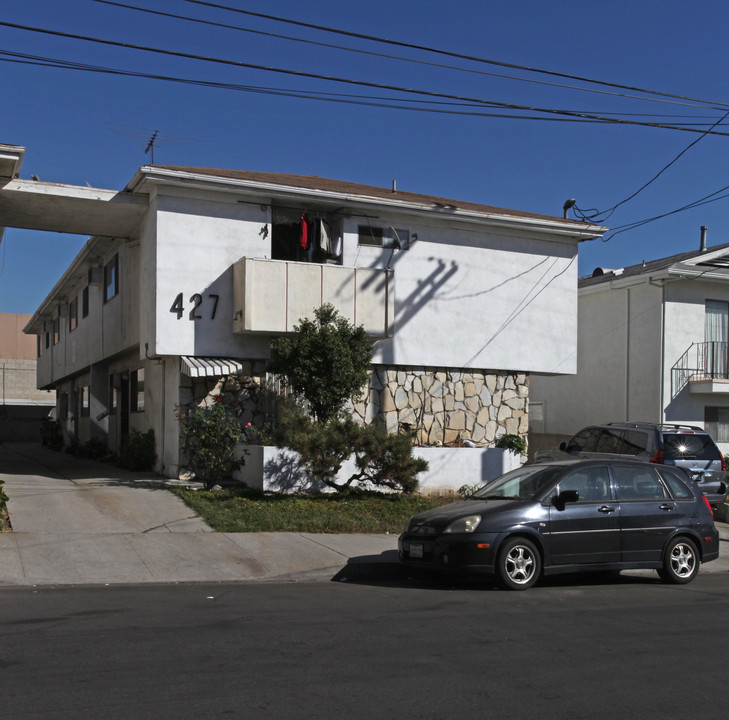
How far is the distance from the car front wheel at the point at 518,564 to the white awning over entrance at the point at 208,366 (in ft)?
28.7

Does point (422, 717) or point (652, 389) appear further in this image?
point (652, 389)

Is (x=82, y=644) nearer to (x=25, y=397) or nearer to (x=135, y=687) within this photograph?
(x=135, y=687)

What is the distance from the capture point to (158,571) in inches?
417

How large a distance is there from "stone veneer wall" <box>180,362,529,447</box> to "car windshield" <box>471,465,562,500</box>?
7.84 m

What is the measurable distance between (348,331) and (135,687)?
12.1 meters

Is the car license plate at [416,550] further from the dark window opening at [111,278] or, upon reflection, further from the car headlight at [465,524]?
the dark window opening at [111,278]

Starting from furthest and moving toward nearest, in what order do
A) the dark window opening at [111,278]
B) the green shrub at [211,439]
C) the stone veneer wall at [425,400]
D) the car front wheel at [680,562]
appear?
the dark window opening at [111,278], the stone veneer wall at [425,400], the green shrub at [211,439], the car front wheel at [680,562]

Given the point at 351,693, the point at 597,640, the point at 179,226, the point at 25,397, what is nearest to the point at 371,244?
the point at 179,226

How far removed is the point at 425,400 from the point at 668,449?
576cm

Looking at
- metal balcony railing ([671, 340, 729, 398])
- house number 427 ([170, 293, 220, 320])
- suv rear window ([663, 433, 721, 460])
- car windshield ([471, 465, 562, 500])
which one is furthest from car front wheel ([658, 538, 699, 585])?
metal balcony railing ([671, 340, 729, 398])

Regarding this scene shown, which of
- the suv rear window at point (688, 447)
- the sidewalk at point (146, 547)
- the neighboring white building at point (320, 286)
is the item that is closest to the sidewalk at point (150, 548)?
the sidewalk at point (146, 547)

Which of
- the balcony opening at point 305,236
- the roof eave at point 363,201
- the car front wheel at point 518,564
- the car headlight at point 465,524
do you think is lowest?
the car front wheel at point 518,564

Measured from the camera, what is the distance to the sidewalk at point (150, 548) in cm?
1045

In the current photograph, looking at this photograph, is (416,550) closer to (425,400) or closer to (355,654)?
(355,654)
